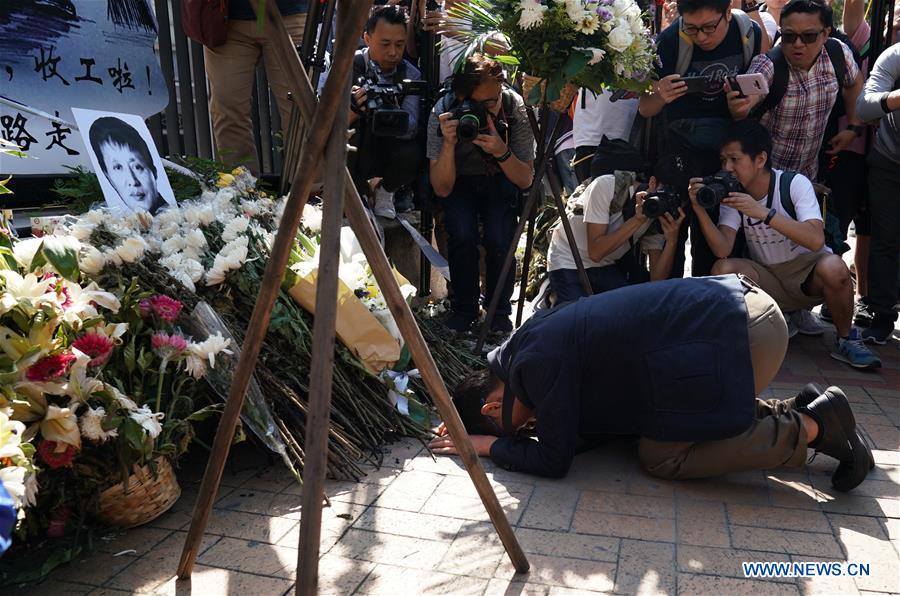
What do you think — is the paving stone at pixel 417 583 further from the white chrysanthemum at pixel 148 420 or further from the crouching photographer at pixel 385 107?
the crouching photographer at pixel 385 107

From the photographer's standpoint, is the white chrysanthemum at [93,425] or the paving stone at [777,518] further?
the paving stone at [777,518]

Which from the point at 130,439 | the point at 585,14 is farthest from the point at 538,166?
the point at 130,439

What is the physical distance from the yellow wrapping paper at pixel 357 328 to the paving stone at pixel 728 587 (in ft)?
5.23

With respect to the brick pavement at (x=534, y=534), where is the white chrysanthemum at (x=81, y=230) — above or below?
above

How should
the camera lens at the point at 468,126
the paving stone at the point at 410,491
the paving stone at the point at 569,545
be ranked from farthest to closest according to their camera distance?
the camera lens at the point at 468,126
the paving stone at the point at 410,491
the paving stone at the point at 569,545

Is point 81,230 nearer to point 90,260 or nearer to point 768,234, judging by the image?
point 90,260

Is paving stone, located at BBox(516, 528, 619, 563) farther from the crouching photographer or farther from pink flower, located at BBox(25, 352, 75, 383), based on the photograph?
the crouching photographer

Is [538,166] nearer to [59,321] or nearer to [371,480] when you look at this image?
[371,480]

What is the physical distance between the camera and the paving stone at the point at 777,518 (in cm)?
283

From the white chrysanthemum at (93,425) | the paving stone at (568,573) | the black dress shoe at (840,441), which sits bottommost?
the paving stone at (568,573)

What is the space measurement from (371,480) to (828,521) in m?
1.62

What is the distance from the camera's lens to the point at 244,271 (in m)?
3.44

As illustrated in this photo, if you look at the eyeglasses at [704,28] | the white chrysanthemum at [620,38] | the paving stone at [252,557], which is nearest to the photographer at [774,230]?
the eyeglasses at [704,28]

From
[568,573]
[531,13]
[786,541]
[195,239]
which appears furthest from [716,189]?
[195,239]
